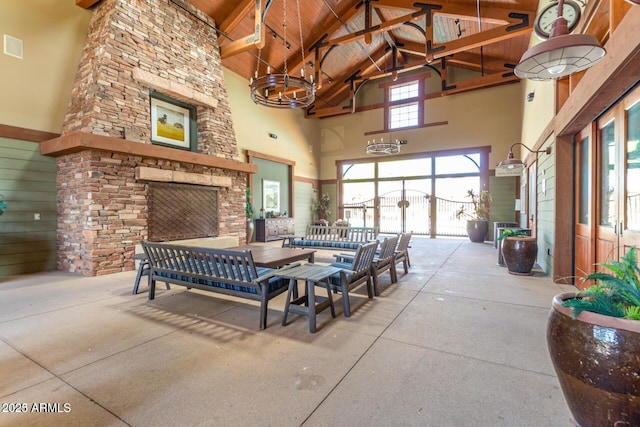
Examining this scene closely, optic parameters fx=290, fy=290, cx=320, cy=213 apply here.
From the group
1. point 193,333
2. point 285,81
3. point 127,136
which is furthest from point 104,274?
point 285,81

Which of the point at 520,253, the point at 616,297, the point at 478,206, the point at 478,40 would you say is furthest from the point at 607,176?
the point at 478,206

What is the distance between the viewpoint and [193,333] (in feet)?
8.76

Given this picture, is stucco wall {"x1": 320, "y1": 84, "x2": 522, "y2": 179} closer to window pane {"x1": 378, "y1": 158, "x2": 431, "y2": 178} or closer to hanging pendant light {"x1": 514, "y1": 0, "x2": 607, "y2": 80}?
window pane {"x1": 378, "y1": 158, "x2": 431, "y2": 178}

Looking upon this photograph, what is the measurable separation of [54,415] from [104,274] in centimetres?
415

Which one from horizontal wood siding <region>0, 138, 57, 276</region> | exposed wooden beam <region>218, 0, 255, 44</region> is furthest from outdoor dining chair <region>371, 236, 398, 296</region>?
exposed wooden beam <region>218, 0, 255, 44</region>

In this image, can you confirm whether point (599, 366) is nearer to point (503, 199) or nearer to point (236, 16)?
point (236, 16)

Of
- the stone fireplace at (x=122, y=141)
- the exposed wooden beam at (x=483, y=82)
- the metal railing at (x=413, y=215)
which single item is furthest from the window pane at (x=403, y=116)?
the stone fireplace at (x=122, y=141)

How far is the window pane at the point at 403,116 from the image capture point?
11.7m

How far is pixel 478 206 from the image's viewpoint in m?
10.2

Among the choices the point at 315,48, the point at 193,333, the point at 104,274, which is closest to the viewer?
the point at 193,333

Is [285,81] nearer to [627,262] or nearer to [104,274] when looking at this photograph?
[627,262]

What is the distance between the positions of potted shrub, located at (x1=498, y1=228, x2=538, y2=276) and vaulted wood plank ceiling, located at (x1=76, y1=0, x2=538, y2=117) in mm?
5181

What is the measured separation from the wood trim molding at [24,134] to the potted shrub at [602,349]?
7443 mm

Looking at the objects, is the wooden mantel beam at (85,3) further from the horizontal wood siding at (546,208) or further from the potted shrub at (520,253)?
the potted shrub at (520,253)
